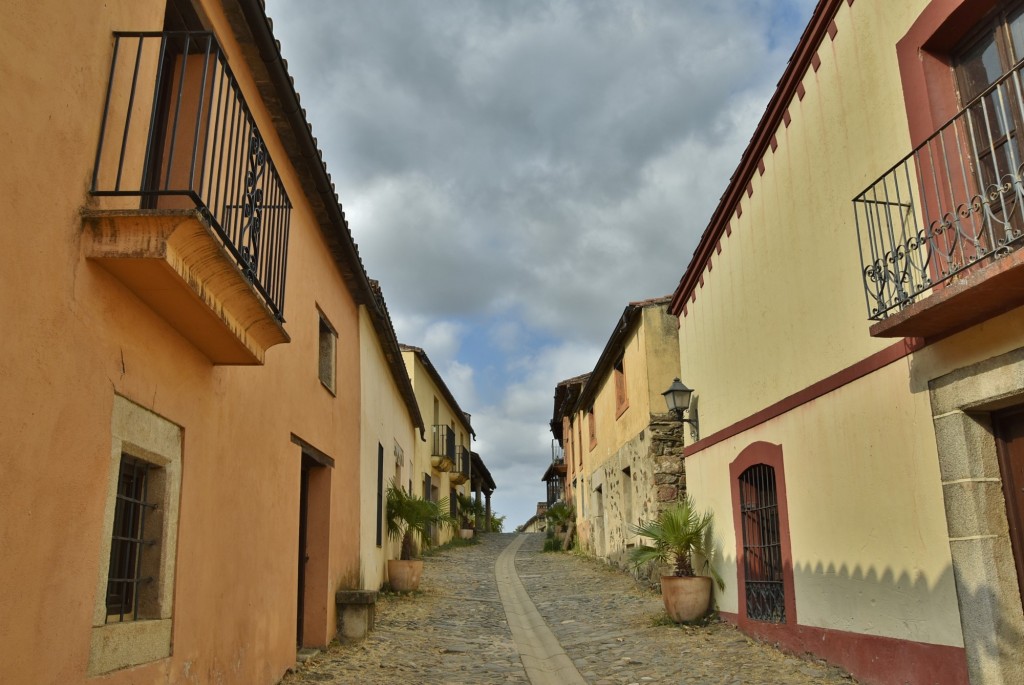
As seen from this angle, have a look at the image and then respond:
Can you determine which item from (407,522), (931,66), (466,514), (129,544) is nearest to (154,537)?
(129,544)

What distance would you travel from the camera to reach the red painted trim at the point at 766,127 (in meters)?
7.39

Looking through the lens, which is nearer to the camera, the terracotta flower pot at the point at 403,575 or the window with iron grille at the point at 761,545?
the window with iron grille at the point at 761,545

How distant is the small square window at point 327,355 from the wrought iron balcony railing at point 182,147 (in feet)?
10.7

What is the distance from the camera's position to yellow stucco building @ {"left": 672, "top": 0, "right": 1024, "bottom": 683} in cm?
523

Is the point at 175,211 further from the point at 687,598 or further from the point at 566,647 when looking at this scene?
the point at 687,598

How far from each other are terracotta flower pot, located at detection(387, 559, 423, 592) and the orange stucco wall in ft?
21.4

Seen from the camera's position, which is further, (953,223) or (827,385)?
(827,385)

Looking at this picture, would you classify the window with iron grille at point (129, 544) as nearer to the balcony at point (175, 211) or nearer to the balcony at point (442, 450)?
the balcony at point (175, 211)

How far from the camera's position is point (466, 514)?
34094mm

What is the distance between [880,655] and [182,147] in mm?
6193

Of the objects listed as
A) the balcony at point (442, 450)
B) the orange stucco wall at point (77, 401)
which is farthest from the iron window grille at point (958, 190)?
the balcony at point (442, 450)

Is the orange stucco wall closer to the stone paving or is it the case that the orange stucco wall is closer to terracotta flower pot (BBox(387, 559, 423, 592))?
the stone paving

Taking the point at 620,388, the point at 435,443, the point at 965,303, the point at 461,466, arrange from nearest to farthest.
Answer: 1. the point at 965,303
2. the point at 620,388
3. the point at 435,443
4. the point at 461,466

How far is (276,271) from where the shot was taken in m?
6.12
